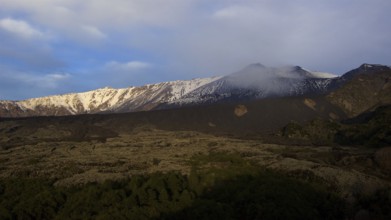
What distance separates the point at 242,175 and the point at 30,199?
1866cm

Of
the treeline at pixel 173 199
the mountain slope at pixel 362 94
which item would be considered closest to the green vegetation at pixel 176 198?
the treeline at pixel 173 199

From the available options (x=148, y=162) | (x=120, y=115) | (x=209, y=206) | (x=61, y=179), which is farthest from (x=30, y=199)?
(x=120, y=115)

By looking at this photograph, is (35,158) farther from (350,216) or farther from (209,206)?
(350,216)

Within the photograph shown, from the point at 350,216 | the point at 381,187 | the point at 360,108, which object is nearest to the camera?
the point at 350,216

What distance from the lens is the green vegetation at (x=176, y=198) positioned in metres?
35.8

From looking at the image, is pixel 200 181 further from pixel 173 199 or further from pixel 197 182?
pixel 173 199

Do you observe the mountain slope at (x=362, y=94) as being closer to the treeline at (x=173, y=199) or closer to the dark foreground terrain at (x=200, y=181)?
A: the dark foreground terrain at (x=200, y=181)

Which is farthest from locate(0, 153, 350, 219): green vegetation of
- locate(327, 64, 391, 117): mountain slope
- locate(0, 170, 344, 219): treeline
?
locate(327, 64, 391, 117): mountain slope

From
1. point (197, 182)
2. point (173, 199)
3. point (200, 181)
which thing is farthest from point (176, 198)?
point (200, 181)

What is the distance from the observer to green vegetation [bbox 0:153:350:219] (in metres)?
35.8

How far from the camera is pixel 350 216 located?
38969 millimetres

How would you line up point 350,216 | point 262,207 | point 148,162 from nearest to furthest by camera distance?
point 262,207 < point 350,216 < point 148,162

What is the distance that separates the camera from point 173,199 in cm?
3909

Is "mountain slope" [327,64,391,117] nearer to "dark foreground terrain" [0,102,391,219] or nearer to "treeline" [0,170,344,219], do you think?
"dark foreground terrain" [0,102,391,219]
